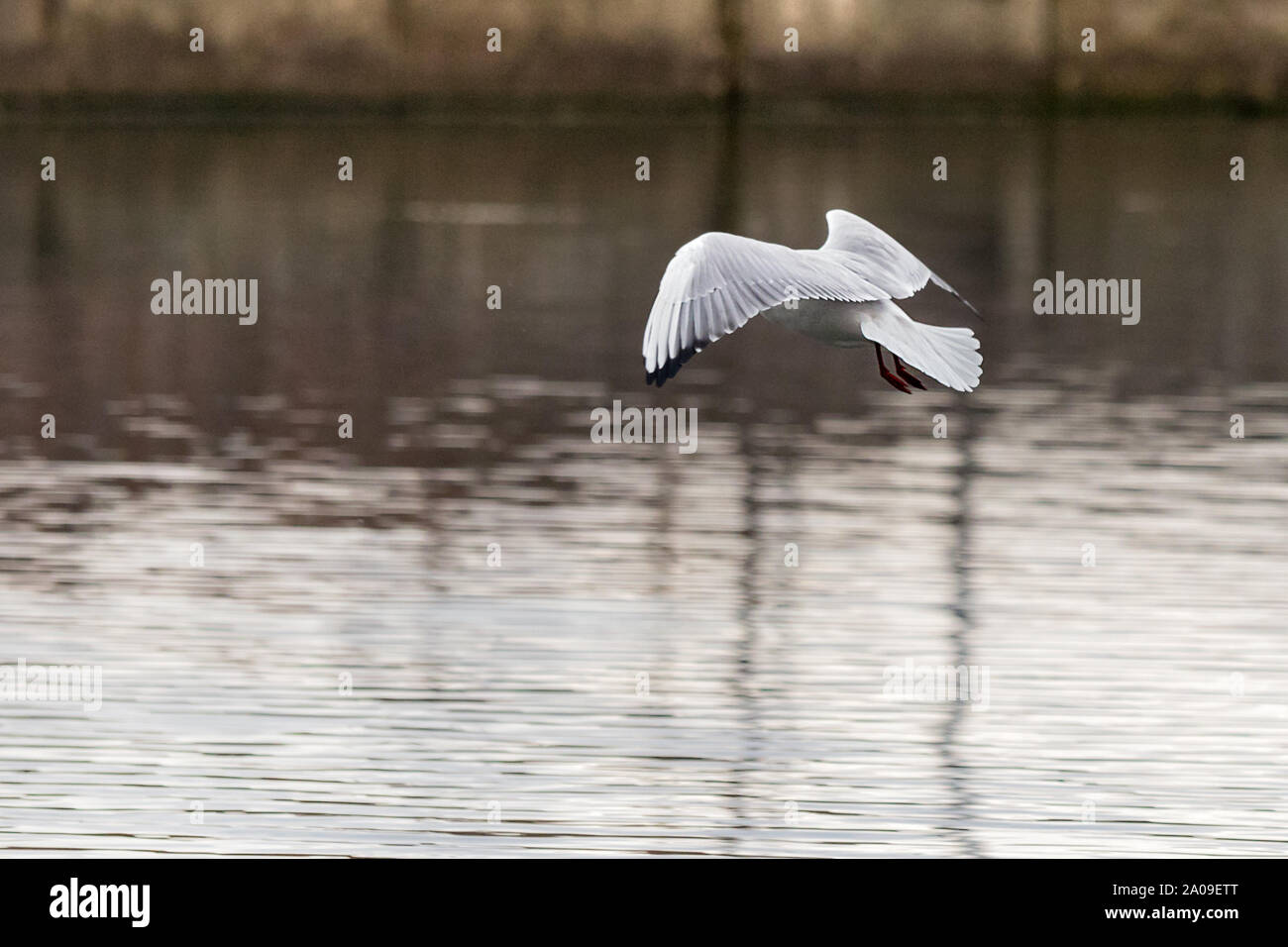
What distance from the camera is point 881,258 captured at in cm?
1078

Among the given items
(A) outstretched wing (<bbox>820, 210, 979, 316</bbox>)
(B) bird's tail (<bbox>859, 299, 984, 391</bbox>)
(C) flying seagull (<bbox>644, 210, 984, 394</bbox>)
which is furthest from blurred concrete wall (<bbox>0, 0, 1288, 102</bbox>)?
(B) bird's tail (<bbox>859, 299, 984, 391</bbox>)

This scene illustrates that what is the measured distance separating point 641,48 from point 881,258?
2819cm

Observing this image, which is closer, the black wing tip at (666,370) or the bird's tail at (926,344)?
the black wing tip at (666,370)

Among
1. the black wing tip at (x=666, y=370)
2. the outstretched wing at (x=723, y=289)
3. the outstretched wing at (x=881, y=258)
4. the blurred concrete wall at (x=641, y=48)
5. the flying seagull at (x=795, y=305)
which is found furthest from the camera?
the blurred concrete wall at (x=641, y=48)

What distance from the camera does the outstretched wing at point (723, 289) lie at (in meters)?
9.17

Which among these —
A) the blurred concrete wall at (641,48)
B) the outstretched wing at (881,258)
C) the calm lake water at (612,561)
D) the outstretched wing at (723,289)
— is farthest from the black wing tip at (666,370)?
the blurred concrete wall at (641,48)

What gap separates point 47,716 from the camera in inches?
429

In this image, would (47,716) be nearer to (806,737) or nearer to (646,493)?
(806,737)

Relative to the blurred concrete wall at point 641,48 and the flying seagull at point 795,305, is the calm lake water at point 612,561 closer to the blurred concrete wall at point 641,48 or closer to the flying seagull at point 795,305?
Result: the flying seagull at point 795,305

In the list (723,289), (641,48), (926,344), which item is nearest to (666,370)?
(723,289)

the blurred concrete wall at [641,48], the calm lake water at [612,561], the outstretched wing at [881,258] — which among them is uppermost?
the blurred concrete wall at [641,48]

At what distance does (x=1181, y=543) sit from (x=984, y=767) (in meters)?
4.14
